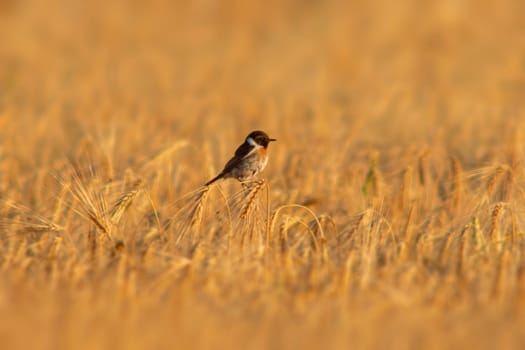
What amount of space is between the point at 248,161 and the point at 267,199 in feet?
4.81

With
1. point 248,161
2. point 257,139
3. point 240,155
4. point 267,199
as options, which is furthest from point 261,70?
point 267,199

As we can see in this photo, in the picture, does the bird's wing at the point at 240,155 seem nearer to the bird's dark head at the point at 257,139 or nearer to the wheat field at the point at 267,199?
the bird's dark head at the point at 257,139

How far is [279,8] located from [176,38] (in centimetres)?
369

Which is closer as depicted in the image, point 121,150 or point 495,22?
point 121,150

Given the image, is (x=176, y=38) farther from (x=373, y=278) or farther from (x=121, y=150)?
(x=373, y=278)

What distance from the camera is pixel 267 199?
20.9 ft

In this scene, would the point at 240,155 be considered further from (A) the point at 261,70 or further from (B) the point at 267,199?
(A) the point at 261,70

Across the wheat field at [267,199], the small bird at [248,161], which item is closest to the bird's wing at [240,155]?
the small bird at [248,161]

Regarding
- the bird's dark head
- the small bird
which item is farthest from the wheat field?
the bird's dark head

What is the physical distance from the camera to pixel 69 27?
23750 mm

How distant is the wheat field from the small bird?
40cm

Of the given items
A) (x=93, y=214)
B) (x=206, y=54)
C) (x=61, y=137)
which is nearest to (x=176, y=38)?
(x=206, y=54)

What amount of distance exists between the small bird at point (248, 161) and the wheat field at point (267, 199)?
398 mm

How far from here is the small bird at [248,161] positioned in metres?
7.80
